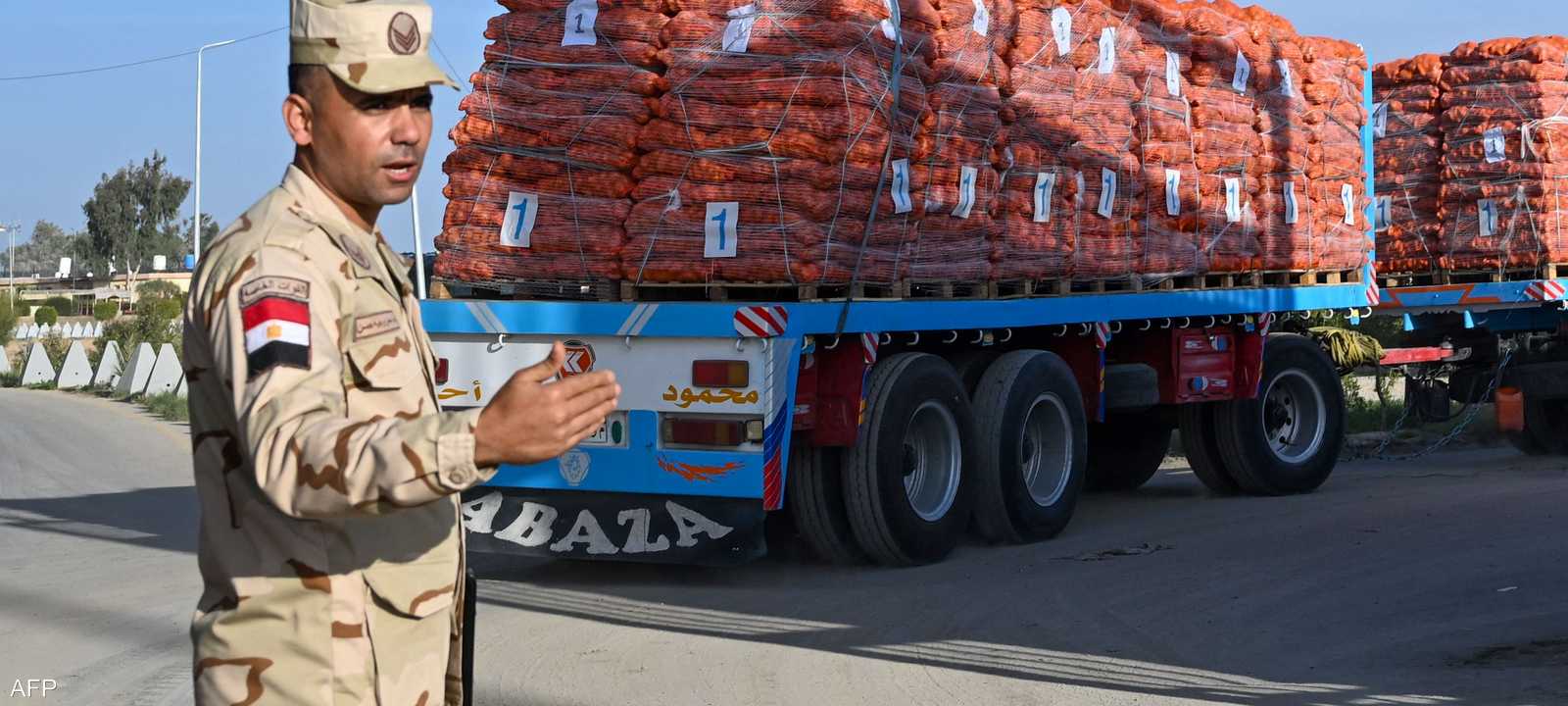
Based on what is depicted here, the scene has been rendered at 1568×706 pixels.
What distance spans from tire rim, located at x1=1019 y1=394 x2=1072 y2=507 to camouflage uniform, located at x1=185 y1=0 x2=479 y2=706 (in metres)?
8.25

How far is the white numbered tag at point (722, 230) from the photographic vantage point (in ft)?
28.1

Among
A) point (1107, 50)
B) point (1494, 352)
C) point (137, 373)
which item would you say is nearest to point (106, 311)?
point (137, 373)

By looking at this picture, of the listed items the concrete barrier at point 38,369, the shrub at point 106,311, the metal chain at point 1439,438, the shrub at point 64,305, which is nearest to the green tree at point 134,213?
the shrub at point 64,305

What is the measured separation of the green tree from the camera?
91.1m

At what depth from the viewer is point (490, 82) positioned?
909 centimetres

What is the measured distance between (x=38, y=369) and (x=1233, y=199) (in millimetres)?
23870

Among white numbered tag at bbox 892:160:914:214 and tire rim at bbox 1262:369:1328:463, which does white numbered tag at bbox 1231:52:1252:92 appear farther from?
white numbered tag at bbox 892:160:914:214

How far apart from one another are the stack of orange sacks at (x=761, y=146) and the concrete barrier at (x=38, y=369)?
24232mm

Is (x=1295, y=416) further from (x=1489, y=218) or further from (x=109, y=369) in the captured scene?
(x=109, y=369)

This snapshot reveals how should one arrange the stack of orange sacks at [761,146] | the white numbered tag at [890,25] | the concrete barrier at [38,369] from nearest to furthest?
1. the stack of orange sacks at [761,146]
2. the white numbered tag at [890,25]
3. the concrete barrier at [38,369]

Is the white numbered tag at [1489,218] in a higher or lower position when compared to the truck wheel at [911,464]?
higher

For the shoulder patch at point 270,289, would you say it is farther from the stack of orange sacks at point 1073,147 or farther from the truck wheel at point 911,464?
the stack of orange sacks at point 1073,147

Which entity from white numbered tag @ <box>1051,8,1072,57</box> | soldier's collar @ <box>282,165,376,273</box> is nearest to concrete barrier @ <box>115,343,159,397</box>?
white numbered tag @ <box>1051,8,1072,57</box>
